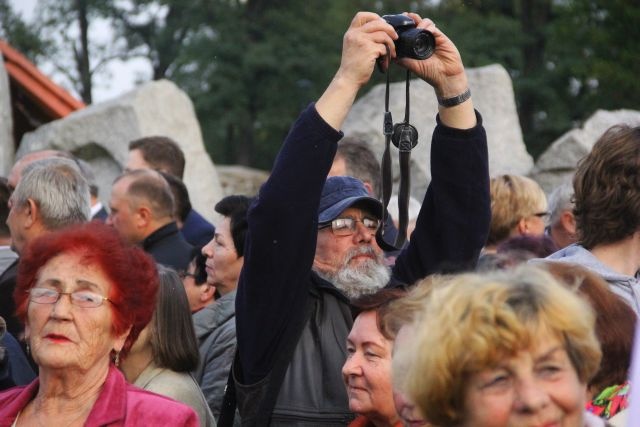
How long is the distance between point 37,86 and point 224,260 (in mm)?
8880

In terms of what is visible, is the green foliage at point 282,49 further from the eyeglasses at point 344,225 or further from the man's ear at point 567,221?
the eyeglasses at point 344,225

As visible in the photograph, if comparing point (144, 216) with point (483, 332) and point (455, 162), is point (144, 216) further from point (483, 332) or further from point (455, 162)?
point (483, 332)

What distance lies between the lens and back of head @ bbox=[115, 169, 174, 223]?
25.1ft

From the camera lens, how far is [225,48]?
28.9 metres

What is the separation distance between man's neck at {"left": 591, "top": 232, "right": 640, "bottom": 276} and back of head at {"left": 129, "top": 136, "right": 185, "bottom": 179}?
4840mm

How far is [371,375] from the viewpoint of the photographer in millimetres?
4012

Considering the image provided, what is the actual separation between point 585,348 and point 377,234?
1971 millimetres

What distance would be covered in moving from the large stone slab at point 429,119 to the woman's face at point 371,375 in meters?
7.12

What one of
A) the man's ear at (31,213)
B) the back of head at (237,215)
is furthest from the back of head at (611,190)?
the man's ear at (31,213)

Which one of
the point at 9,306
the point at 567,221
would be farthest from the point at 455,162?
the point at 9,306

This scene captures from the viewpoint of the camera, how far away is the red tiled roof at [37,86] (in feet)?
46.0

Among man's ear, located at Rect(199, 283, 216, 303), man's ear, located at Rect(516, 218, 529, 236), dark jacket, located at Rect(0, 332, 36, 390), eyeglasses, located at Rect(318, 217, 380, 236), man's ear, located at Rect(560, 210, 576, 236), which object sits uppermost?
eyeglasses, located at Rect(318, 217, 380, 236)

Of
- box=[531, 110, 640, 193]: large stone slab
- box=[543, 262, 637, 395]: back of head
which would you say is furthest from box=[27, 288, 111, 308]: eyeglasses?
box=[531, 110, 640, 193]: large stone slab

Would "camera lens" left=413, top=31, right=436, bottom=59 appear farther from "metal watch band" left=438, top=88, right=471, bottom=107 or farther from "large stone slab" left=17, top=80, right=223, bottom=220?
"large stone slab" left=17, top=80, right=223, bottom=220
